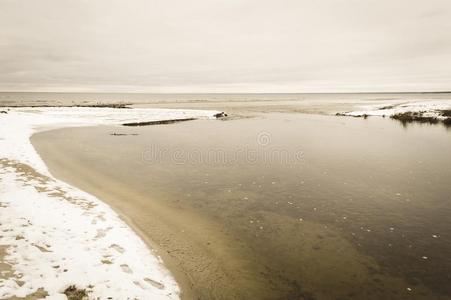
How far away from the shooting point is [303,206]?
1101 centimetres

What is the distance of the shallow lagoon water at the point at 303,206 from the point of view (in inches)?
272

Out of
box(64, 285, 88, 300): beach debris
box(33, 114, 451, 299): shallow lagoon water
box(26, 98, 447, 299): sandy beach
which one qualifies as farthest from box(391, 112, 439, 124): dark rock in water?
box(64, 285, 88, 300): beach debris

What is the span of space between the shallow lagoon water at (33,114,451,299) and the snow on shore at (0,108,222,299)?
846mm

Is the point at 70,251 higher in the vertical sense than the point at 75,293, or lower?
higher

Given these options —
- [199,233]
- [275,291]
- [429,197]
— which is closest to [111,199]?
[199,233]

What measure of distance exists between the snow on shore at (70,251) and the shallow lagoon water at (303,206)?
2.77 ft

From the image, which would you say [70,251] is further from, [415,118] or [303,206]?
[415,118]

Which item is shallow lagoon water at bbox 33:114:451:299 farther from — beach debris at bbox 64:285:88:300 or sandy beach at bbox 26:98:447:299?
beach debris at bbox 64:285:88:300

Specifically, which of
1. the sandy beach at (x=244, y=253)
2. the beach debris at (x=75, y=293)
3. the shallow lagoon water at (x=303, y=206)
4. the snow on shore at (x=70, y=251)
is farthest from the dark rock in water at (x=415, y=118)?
the beach debris at (x=75, y=293)

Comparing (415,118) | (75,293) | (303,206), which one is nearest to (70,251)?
(75,293)

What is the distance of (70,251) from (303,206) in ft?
24.0

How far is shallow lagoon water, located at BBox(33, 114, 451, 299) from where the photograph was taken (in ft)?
22.7

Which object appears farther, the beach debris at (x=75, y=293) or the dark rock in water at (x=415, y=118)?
the dark rock in water at (x=415, y=118)

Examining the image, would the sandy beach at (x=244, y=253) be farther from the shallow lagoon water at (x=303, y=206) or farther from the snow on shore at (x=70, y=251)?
the snow on shore at (x=70, y=251)
